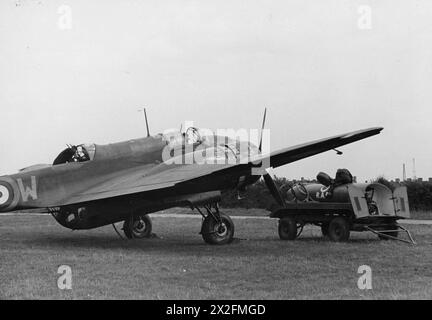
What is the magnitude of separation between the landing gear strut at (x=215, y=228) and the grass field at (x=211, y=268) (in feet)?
1.14

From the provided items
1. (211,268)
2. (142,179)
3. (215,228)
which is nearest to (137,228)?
(142,179)

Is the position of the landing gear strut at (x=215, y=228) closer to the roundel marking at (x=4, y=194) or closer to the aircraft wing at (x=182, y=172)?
the aircraft wing at (x=182, y=172)

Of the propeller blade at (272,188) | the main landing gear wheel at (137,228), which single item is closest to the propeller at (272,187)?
the propeller blade at (272,188)

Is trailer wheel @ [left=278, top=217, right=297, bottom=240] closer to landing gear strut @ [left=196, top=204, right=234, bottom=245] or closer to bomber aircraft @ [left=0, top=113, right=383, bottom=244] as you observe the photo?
bomber aircraft @ [left=0, top=113, right=383, bottom=244]

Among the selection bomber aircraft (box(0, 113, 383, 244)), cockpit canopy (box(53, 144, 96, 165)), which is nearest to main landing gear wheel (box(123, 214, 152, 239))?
bomber aircraft (box(0, 113, 383, 244))

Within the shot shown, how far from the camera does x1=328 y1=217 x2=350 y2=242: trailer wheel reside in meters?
14.9

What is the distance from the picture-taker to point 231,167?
12.5 metres

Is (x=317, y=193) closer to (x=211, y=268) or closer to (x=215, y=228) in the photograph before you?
(x=215, y=228)

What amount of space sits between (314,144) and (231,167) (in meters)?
1.86

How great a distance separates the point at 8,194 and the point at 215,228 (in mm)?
4734

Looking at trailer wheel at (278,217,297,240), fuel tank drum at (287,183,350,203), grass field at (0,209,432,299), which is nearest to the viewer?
grass field at (0,209,432,299)

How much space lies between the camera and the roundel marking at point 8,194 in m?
13.5
